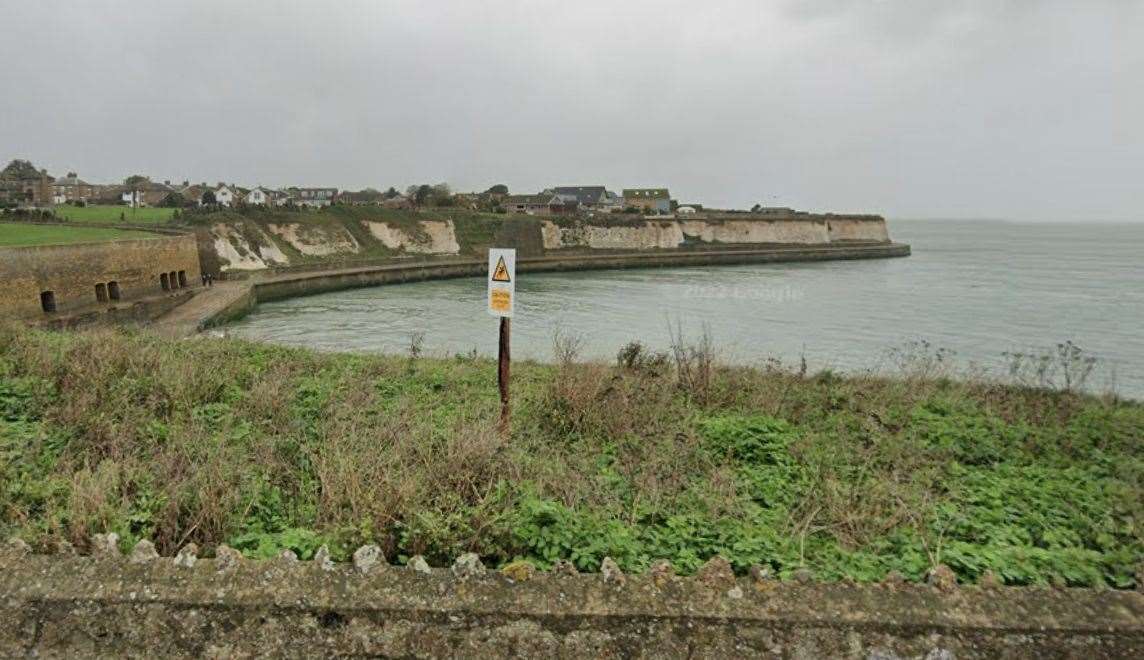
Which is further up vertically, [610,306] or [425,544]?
[425,544]

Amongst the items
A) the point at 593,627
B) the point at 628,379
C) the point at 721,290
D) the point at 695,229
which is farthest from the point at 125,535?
the point at 695,229

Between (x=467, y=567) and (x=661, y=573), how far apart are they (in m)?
0.89

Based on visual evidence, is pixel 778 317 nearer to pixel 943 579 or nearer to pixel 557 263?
pixel 943 579

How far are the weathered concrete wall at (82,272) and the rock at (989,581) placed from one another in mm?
22708

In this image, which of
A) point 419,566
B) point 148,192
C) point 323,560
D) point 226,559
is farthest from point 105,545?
point 148,192

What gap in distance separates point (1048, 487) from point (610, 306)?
2848cm

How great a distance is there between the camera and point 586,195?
11075 centimetres

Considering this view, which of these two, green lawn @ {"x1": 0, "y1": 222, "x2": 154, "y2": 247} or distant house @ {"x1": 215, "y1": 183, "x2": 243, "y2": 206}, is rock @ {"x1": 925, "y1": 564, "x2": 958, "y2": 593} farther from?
distant house @ {"x1": 215, "y1": 183, "x2": 243, "y2": 206}

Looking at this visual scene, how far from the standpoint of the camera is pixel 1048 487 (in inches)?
→ 176

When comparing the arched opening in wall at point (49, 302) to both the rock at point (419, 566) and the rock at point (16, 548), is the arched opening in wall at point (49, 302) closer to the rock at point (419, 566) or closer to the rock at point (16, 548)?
the rock at point (16, 548)

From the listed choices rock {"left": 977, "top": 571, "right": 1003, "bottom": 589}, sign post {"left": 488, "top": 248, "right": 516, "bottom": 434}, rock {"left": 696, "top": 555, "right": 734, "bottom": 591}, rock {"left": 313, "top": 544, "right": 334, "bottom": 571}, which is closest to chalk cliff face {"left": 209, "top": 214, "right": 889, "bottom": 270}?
sign post {"left": 488, "top": 248, "right": 516, "bottom": 434}

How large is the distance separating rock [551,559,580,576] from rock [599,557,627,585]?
13 cm

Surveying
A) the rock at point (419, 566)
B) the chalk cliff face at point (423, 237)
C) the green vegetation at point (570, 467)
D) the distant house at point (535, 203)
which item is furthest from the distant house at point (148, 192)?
the rock at point (419, 566)

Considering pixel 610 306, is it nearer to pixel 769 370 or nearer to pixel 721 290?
pixel 721 290
